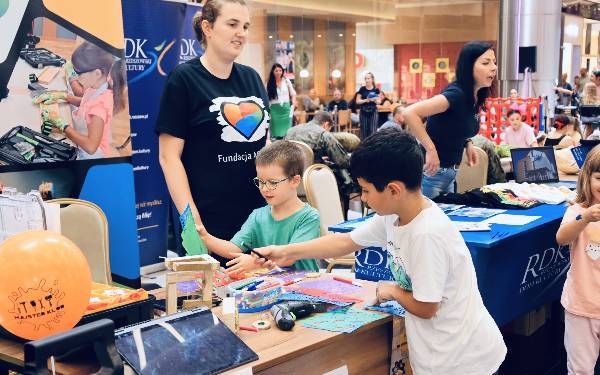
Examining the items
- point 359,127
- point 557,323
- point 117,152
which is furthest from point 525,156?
point 359,127

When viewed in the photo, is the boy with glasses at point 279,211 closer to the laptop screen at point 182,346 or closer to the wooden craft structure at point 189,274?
the wooden craft structure at point 189,274

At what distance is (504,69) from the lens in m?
15.9

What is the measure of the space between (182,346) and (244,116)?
50.0 inches

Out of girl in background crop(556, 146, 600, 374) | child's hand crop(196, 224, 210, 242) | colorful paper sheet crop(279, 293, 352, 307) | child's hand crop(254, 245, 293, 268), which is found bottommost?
girl in background crop(556, 146, 600, 374)

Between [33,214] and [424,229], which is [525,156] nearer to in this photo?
[424,229]

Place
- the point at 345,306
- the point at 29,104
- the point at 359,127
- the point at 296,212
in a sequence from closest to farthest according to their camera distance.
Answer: the point at 345,306
the point at 296,212
the point at 29,104
the point at 359,127

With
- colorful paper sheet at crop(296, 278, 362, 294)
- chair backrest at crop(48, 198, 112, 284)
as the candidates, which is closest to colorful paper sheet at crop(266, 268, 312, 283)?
colorful paper sheet at crop(296, 278, 362, 294)

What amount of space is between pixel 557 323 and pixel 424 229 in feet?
9.15

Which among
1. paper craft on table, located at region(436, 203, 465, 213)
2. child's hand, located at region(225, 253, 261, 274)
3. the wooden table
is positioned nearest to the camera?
the wooden table

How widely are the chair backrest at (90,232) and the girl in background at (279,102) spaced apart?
584cm

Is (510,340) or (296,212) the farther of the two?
(510,340)

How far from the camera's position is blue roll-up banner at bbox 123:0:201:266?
5.18 m

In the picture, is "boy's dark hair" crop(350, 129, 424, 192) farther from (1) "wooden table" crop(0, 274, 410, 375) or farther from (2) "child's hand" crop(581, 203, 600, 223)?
(2) "child's hand" crop(581, 203, 600, 223)

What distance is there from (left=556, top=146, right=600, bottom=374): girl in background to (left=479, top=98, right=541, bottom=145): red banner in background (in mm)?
6024
